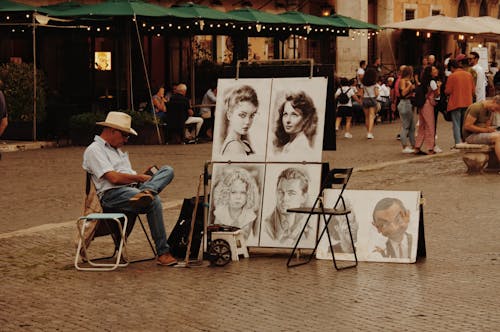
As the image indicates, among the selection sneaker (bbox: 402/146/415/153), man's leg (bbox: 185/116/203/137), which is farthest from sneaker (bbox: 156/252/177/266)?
man's leg (bbox: 185/116/203/137)

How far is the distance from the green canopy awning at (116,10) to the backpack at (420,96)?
632 centimetres

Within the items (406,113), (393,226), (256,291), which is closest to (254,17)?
(406,113)

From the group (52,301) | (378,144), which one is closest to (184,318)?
(52,301)

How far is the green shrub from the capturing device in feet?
81.5

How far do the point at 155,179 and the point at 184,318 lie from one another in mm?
2414

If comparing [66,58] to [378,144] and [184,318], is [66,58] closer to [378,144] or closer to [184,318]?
[378,144]

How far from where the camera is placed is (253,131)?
10.8 m

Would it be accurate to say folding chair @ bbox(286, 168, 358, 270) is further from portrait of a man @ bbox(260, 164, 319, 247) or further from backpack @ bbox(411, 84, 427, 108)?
backpack @ bbox(411, 84, 427, 108)

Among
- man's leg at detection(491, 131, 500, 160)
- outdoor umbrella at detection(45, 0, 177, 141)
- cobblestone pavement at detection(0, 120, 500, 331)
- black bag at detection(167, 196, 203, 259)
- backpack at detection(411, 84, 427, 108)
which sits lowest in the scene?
cobblestone pavement at detection(0, 120, 500, 331)

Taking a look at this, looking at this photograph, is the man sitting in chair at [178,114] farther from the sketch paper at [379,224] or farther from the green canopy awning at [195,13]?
the sketch paper at [379,224]

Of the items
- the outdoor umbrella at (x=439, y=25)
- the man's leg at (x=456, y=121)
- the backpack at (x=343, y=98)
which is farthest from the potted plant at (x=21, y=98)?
the outdoor umbrella at (x=439, y=25)

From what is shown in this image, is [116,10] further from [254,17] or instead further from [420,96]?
[420,96]

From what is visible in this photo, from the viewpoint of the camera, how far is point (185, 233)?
10438 millimetres

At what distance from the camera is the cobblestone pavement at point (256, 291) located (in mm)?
7848
